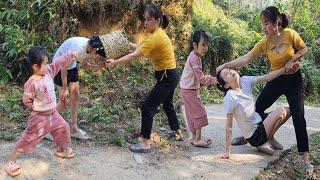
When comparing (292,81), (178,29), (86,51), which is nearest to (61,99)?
(86,51)

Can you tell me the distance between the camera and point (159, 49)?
4.88m

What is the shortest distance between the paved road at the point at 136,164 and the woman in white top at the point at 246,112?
0.21 metres

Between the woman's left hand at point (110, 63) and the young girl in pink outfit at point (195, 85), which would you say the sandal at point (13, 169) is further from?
the young girl in pink outfit at point (195, 85)

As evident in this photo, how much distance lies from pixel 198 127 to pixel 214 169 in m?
0.82

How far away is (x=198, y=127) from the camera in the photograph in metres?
5.46

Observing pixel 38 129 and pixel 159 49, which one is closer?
pixel 38 129

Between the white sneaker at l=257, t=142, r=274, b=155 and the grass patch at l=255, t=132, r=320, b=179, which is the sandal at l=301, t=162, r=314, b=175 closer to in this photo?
the grass patch at l=255, t=132, r=320, b=179

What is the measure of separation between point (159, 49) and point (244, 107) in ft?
3.95

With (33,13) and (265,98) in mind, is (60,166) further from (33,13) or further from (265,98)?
(33,13)

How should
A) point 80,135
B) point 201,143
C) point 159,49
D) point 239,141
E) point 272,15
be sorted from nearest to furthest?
point 272,15 → point 159,49 → point 80,135 → point 201,143 → point 239,141

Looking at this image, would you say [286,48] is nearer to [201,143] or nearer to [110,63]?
[201,143]

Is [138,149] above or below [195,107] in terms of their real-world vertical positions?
below

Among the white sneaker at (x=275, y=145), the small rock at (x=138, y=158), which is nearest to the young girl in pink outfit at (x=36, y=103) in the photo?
the small rock at (x=138, y=158)

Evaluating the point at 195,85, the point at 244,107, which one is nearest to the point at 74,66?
the point at 195,85
